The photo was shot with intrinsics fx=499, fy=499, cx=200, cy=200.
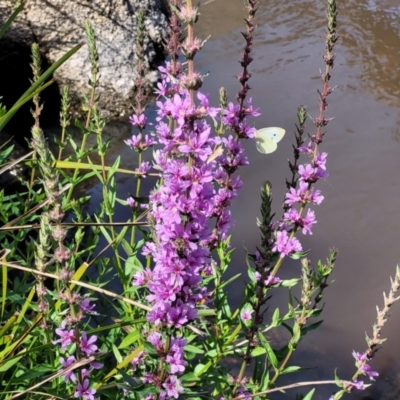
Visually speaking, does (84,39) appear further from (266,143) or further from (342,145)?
(266,143)

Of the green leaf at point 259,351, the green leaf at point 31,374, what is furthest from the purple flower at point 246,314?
the green leaf at point 31,374

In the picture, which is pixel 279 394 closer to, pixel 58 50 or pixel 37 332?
pixel 37 332

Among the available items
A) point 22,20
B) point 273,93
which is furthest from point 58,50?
point 273,93

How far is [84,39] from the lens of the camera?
760cm

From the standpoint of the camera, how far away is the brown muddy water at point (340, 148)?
4.97 m

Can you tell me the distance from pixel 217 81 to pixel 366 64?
2.77 metres

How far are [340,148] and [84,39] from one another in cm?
416

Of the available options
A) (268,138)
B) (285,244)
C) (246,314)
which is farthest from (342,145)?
(246,314)

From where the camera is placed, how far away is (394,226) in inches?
234

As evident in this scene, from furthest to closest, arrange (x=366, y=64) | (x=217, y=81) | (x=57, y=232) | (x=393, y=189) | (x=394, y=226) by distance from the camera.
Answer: (x=366, y=64)
(x=217, y=81)
(x=393, y=189)
(x=394, y=226)
(x=57, y=232)

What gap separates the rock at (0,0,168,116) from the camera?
7336 mm

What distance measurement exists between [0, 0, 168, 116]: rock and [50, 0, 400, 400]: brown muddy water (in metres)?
0.65

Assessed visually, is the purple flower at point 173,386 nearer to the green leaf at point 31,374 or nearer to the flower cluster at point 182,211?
the flower cluster at point 182,211

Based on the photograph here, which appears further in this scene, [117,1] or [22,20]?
[117,1]
